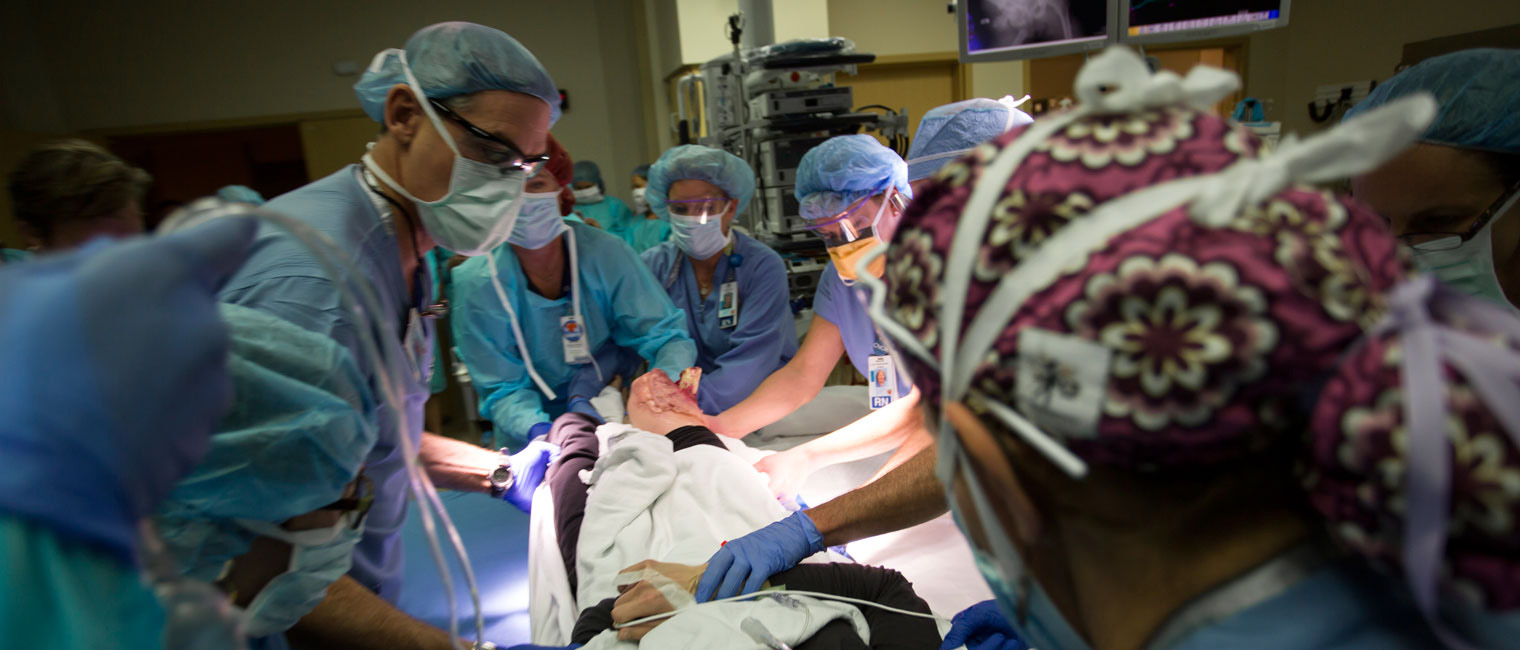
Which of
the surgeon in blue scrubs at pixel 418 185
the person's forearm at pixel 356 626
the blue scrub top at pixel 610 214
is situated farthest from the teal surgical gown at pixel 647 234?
the person's forearm at pixel 356 626

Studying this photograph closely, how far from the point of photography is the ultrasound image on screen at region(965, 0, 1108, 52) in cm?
197

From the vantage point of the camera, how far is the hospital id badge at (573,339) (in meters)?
2.64

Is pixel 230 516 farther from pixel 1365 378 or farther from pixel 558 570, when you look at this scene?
pixel 1365 378

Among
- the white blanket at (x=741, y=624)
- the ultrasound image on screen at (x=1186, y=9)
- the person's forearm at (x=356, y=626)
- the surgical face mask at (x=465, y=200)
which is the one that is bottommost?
the white blanket at (x=741, y=624)

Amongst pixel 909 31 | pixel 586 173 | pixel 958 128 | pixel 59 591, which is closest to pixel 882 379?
pixel 958 128

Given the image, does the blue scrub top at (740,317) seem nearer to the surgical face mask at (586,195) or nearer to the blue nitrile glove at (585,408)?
the blue nitrile glove at (585,408)

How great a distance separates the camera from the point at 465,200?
62.1 inches

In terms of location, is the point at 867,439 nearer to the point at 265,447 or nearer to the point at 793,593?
the point at 793,593

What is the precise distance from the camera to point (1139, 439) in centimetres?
55

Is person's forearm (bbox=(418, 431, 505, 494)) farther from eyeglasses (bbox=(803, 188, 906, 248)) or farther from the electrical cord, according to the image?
eyeglasses (bbox=(803, 188, 906, 248))

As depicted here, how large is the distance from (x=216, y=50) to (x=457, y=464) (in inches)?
247

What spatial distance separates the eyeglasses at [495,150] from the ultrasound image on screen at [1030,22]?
132 centimetres

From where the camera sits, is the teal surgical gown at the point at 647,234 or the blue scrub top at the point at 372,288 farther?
the teal surgical gown at the point at 647,234

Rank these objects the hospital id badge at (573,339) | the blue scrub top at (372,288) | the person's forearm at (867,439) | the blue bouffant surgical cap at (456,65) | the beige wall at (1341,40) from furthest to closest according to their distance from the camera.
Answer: the beige wall at (1341,40)
the hospital id badge at (573,339)
the person's forearm at (867,439)
the blue bouffant surgical cap at (456,65)
the blue scrub top at (372,288)
